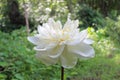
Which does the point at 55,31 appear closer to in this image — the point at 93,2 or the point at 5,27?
the point at 5,27

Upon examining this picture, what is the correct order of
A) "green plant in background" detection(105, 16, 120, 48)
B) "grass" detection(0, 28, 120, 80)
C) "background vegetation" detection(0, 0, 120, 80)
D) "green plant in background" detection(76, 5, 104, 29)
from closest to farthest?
"grass" detection(0, 28, 120, 80) → "background vegetation" detection(0, 0, 120, 80) → "green plant in background" detection(105, 16, 120, 48) → "green plant in background" detection(76, 5, 104, 29)

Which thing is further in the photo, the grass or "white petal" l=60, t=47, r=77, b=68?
the grass

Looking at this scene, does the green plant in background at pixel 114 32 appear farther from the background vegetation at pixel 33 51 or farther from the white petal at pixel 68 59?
A: the white petal at pixel 68 59

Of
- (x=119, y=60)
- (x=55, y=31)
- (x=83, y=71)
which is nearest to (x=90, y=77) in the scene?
(x=83, y=71)

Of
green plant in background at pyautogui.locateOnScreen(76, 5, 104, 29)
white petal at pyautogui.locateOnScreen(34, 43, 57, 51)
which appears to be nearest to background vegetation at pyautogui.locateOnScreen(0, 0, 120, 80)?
green plant in background at pyautogui.locateOnScreen(76, 5, 104, 29)

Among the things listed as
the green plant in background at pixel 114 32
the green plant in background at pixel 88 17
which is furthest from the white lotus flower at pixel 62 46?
the green plant in background at pixel 88 17

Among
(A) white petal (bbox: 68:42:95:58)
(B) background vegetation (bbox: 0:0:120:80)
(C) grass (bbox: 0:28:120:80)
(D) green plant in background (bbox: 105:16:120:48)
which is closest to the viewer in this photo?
(A) white petal (bbox: 68:42:95:58)

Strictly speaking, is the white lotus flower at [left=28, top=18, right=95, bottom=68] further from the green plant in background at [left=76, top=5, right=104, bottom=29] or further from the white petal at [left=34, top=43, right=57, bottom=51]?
the green plant in background at [left=76, top=5, right=104, bottom=29]

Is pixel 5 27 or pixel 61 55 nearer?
pixel 61 55
